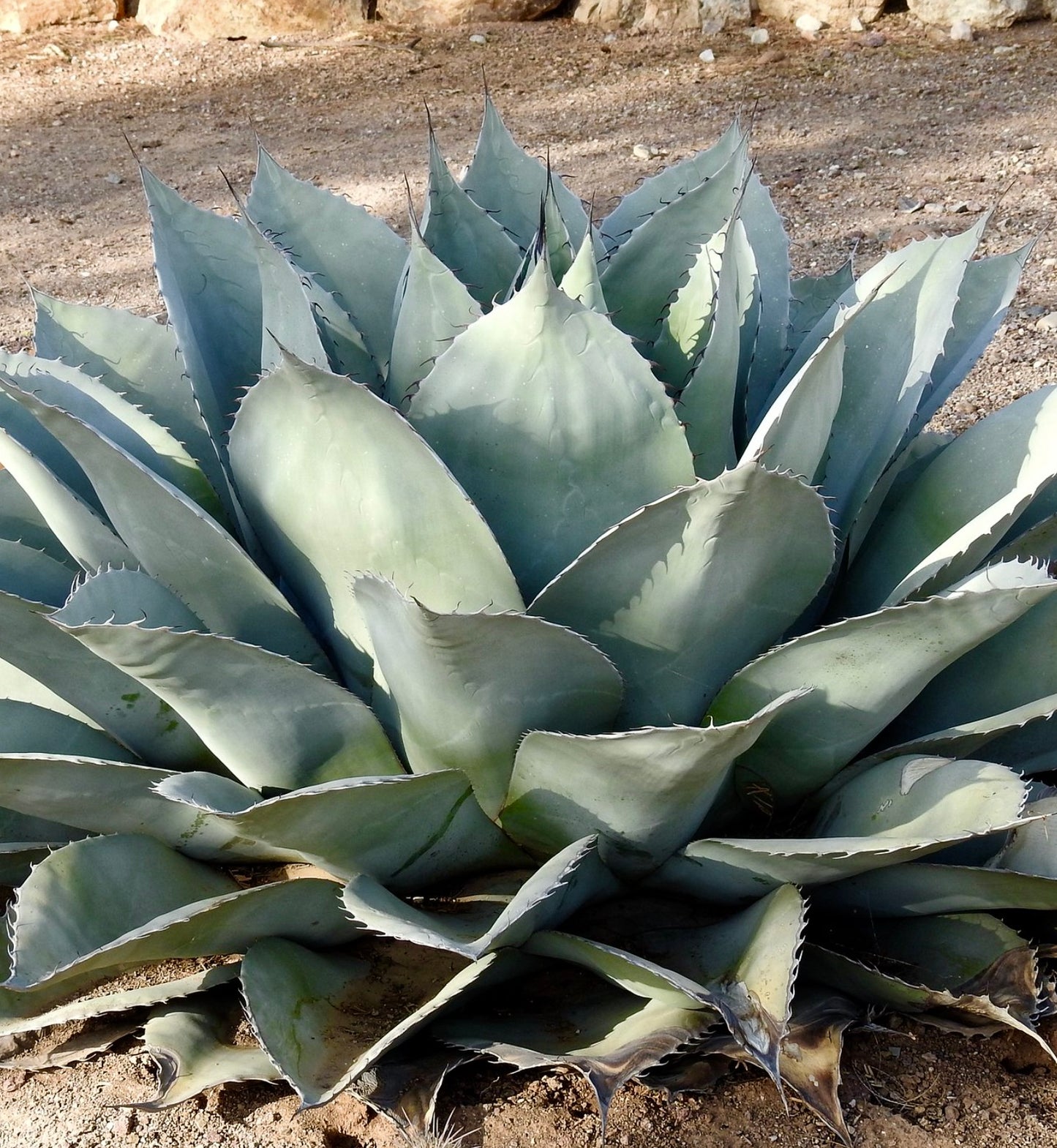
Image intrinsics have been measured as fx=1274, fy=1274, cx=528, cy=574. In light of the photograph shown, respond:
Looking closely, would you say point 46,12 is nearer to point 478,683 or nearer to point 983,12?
point 983,12

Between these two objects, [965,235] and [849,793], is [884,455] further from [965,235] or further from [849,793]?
[849,793]

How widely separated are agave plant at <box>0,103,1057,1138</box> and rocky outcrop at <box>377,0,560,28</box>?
6.26m

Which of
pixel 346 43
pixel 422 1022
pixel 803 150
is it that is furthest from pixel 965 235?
pixel 346 43

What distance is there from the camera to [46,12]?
25.5 ft

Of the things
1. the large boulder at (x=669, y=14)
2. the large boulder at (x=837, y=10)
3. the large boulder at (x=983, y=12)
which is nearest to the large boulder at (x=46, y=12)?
the large boulder at (x=669, y=14)

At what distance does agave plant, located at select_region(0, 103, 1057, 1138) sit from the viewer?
147cm

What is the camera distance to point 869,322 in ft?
6.39

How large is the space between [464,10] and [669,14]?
1244mm

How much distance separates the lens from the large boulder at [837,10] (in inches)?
273

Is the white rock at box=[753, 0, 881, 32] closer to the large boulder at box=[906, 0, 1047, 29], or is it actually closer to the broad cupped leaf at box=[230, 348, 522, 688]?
the large boulder at box=[906, 0, 1047, 29]

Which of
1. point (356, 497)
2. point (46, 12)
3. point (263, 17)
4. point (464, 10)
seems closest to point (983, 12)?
point (464, 10)

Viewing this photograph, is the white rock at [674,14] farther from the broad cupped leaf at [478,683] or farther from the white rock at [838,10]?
the broad cupped leaf at [478,683]

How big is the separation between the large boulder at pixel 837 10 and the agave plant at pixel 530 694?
5.76 meters

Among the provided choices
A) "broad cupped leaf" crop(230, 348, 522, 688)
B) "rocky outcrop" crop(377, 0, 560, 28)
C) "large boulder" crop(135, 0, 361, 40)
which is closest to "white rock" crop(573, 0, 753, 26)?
"rocky outcrop" crop(377, 0, 560, 28)
